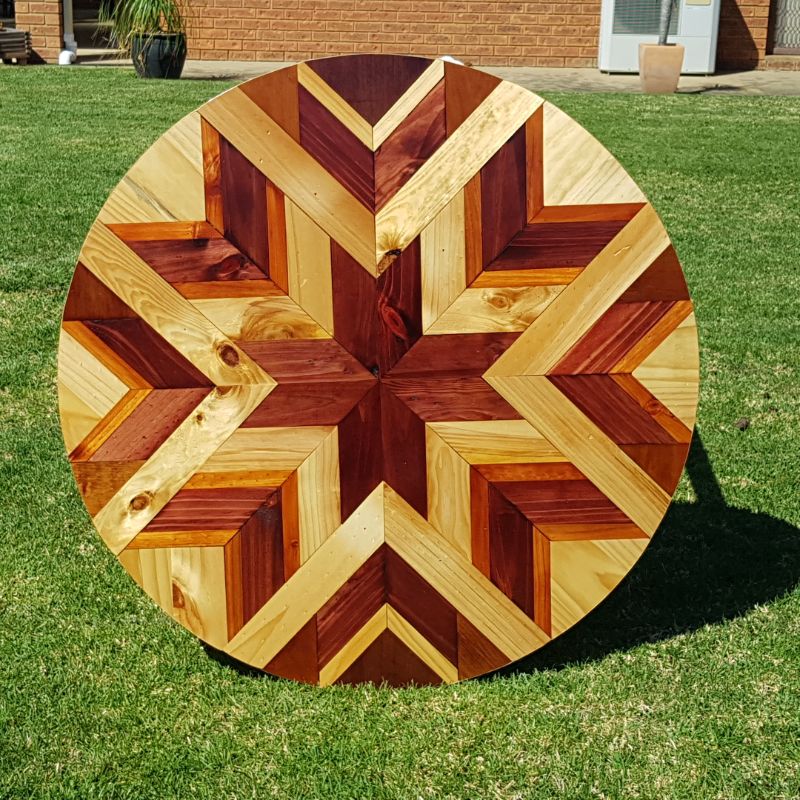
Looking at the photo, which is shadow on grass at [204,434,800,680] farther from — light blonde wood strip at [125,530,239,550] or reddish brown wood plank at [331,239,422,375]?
reddish brown wood plank at [331,239,422,375]

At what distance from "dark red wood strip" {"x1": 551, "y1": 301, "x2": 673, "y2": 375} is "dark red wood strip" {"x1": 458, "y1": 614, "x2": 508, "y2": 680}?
0.64 meters

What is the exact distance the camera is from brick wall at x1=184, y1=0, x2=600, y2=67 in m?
17.9

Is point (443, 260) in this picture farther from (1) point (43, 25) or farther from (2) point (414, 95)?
(1) point (43, 25)

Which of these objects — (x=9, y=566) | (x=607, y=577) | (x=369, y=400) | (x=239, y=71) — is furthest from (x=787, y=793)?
(x=239, y=71)

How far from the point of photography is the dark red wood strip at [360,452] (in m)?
2.70

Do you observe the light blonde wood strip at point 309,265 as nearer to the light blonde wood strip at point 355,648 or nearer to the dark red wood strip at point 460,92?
the dark red wood strip at point 460,92

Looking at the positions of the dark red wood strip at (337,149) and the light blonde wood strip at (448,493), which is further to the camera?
the light blonde wood strip at (448,493)

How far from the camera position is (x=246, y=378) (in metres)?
2.68

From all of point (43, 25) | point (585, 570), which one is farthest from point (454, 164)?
point (43, 25)

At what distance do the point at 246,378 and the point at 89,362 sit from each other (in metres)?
0.35

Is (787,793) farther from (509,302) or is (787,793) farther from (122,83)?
(122,83)

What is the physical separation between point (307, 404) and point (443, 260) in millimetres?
447

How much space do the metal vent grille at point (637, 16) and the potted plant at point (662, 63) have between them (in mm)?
3503

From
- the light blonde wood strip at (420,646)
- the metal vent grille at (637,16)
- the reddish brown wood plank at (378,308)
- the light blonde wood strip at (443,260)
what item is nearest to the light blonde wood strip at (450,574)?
the light blonde wood strip at (420,646)
